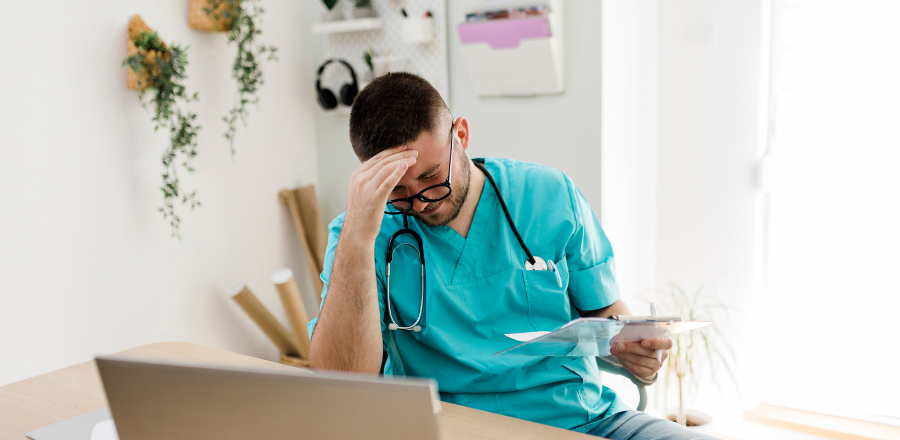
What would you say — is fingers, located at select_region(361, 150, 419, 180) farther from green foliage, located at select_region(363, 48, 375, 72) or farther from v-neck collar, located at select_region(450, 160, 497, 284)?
green foliage, located at select_region(363, 48, 375, 72)

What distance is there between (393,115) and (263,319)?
1.43 m

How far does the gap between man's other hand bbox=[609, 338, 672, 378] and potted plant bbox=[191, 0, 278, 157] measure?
170cm

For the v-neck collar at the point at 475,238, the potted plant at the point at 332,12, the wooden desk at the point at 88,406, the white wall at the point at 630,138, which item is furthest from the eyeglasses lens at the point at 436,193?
the potted plant at the point at 332,12

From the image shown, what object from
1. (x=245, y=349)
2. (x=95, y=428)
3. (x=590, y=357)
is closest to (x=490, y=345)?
(x=590, y=357)

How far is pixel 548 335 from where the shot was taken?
927 mm

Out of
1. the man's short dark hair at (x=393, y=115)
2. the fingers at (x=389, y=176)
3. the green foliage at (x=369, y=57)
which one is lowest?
the fingers at (x=389, y=176)

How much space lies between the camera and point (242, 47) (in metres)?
2.33

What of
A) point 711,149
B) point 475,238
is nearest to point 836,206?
point 711,149

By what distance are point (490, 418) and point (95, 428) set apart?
0.62 meters

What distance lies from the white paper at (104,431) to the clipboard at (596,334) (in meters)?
0.61

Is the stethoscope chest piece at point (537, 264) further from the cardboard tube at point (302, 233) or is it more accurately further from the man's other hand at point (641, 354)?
the cardboard tube at point (302, 233)

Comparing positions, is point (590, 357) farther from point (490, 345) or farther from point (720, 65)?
point (720, 65)

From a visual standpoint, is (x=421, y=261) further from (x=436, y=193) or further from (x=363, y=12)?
(x=363, y=12)

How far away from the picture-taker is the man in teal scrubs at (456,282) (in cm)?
121
